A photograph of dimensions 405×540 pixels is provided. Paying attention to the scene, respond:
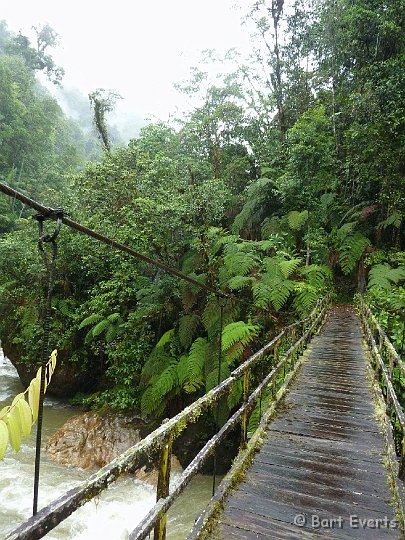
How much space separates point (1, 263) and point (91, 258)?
11.7ft

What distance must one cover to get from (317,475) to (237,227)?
10.3 meters

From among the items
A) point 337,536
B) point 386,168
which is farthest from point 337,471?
point 386,168

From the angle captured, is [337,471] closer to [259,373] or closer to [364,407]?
[364,407]

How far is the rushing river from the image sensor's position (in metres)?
5.87

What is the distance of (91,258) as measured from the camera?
10172 mm

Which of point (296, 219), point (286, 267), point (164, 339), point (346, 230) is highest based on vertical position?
point (296, 219)

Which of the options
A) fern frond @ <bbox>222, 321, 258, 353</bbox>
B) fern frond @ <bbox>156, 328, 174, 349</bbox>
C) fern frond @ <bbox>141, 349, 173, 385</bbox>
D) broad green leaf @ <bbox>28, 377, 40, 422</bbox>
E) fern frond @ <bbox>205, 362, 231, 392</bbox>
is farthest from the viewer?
fern frond @ <bbox>156, 328, 174, 349</bbox>

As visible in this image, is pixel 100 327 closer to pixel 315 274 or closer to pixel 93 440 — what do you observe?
pixel 93 440

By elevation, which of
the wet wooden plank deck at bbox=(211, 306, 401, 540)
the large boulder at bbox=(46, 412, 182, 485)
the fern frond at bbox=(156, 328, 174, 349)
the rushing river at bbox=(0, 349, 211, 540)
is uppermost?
the wet wooden plank deck at bbox=(211, 306, 401, 540)

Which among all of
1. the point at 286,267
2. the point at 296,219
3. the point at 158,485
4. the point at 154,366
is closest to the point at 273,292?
the point at 286,267

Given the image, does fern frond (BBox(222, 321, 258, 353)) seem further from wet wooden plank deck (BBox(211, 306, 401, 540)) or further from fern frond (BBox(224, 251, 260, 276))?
fern frond (BBox(224, 251, 260, 276))


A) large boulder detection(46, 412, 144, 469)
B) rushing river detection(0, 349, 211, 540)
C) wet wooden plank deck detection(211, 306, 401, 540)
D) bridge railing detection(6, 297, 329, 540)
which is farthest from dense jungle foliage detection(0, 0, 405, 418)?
bridge railing detection(6, 297, 329, 540)

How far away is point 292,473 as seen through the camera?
2785 mm

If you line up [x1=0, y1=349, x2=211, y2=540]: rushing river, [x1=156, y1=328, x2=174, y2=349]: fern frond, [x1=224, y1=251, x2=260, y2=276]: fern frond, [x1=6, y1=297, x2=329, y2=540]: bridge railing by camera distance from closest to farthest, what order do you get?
[x1=6, y1=297, x2=329, y2=540]: bridge railing
[x1=0, y1=349, x2=211, y2=540]: rushing river
[x1=156, y1=328, x2=174, y2=349]: fern frond
[x1=224, y1=251, x2=260, y2=276]: fern frond
